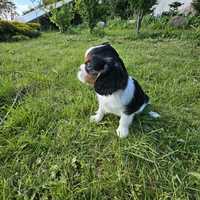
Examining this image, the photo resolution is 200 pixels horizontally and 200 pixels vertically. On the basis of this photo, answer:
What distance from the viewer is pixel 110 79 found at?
224 cm

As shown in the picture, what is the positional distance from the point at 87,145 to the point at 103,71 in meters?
0.70

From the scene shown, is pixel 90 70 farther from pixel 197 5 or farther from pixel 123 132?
pixel 197 5

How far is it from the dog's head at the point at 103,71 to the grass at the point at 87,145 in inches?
21.6

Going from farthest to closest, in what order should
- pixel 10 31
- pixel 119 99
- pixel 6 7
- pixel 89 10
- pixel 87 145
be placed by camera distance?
pixel 6 7 < pixel 89 10 < pixel 10 31 < pixel 87 145 < pixel 119 99

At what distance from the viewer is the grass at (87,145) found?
6.86 ft

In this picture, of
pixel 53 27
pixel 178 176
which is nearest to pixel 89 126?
pixel 178 176

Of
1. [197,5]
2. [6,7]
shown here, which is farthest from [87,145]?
[6,7]

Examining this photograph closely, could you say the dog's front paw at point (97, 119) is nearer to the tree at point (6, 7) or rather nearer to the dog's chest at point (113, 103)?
the dog's chest at point (113, 103)

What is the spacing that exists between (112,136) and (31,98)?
1129mm

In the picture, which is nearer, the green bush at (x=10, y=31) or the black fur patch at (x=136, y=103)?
the black fur patch at (x=136, y=103)

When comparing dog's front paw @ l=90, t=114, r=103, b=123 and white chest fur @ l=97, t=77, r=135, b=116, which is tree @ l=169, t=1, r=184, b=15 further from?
white chest fur @ l=97, t=77, r=135, b=116

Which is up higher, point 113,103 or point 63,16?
point 113,103

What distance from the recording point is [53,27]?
13.4 m

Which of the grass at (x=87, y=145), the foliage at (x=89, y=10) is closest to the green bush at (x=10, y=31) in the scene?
the foliage at (x=89, y=10)
